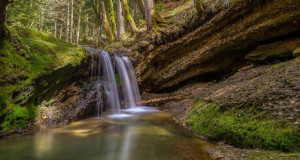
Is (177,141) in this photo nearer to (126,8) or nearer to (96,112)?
(96,112)

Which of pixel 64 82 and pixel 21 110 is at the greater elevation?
pixel 64 82

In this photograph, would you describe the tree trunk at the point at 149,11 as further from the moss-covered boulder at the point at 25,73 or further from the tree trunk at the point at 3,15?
the tree trunk at the point at 3,15

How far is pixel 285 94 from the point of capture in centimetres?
321

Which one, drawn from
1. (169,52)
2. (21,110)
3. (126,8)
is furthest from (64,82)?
(126,8)

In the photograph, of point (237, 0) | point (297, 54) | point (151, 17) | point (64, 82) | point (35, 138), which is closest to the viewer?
point (35, 138)

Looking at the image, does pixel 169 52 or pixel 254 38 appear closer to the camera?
pixel 254 38

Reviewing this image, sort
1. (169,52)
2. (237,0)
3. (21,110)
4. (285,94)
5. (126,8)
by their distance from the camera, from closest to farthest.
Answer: (285,94) → (21,110) → (237,0) → (169,52) → (126,8)

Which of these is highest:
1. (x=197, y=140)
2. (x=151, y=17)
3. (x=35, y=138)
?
(x=151, y=17)

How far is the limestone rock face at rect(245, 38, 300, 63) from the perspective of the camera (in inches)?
261

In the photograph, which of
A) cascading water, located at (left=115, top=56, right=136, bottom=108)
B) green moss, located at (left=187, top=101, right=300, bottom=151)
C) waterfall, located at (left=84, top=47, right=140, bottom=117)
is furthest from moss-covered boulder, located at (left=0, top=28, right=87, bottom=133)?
green moss, located at (left=187, top=101, right=300, bottom=151)

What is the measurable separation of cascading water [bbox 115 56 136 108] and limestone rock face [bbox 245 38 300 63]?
5.65 meters

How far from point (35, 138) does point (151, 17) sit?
8683mm

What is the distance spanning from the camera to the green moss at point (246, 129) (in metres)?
2.62

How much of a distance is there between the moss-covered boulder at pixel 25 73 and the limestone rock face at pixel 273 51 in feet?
23.5
